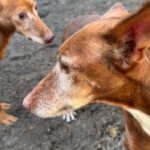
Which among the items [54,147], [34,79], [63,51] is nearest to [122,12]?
[63,51]

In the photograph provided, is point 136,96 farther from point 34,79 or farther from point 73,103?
point 34,79

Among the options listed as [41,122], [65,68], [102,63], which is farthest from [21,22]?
[102,63]

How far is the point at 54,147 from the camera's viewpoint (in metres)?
3.77

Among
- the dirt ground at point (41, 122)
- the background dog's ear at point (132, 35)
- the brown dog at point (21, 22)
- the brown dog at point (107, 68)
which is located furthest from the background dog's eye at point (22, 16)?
the background dog's ear at point (132, 35)

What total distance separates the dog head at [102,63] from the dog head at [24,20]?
205cm

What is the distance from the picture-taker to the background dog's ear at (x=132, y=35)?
2.10 meters

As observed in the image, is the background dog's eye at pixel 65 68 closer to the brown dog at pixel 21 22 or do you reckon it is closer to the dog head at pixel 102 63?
the dog head at pixel 102 63

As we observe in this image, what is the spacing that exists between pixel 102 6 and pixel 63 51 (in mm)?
3026

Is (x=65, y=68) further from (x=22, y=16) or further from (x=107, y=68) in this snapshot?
(x=22, y=16)

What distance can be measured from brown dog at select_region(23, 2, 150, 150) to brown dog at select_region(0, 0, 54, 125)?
203cm

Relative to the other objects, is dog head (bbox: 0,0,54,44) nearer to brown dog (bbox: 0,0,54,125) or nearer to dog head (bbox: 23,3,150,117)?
brown dog (bbox: 0,0,54,125)

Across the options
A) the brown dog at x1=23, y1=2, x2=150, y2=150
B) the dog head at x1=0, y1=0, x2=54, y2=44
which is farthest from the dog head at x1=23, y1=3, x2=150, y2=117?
the dog head at x1=0, y1=0, x2=54, y2=44

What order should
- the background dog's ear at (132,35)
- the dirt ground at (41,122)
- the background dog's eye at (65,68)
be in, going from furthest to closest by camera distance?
the dirt ground at (41,122) → the background dog's eye at (65,68) → the background dog's ear at (132,35)

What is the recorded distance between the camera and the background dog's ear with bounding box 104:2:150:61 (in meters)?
2.10
